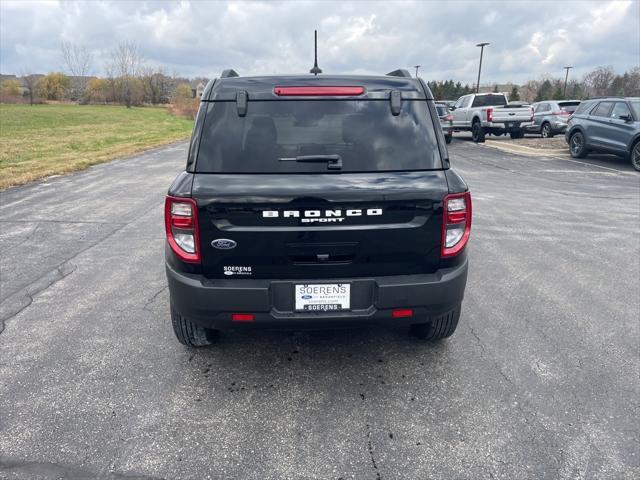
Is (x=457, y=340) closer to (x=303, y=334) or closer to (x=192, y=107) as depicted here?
(x=303, y=334)

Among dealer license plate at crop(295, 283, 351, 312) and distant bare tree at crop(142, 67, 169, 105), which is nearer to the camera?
dealer license plate at crop(295, 283, 351, 312)

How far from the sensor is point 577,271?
5.52 meters

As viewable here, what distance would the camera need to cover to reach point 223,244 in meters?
2.88

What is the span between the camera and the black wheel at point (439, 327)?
355cm

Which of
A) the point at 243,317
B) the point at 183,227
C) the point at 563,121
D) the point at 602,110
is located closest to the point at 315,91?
the point at 183,227

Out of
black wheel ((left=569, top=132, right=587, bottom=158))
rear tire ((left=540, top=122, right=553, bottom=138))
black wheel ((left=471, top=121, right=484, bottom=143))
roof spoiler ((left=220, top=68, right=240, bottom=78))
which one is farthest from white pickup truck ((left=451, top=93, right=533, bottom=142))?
roof spoiler ((left=220, top=68, right=240, bottom=78))

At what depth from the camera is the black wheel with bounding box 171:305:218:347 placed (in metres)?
3.47

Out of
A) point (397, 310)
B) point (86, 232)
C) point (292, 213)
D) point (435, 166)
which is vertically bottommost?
point (86, 232)

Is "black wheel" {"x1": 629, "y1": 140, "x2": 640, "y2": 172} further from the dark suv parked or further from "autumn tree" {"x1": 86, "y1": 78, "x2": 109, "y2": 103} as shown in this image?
"autumn tree" {"x1": 86, "y1": 78, "x2": 109, "y2": 103}

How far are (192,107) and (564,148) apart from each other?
4689 cm

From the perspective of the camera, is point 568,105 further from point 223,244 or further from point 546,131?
point 223,244

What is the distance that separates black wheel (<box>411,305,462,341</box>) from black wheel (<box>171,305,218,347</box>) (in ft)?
5.16

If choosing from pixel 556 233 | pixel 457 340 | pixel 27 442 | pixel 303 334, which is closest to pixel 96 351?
pixel 27 442

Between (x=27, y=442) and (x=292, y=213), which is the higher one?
(x=292, y=213)
